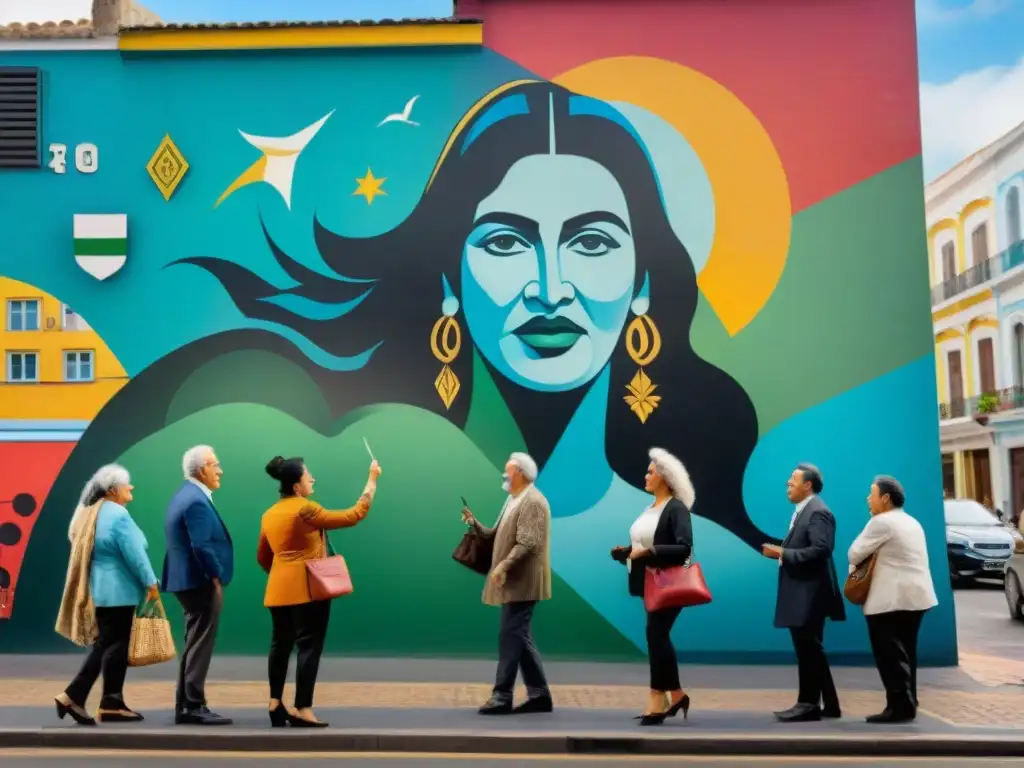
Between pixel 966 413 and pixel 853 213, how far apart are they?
3119cm

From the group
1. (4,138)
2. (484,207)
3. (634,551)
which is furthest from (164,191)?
(634,551)

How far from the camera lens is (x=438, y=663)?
11.0m

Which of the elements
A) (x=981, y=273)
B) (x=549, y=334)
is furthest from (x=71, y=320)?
(x=981, y=273)

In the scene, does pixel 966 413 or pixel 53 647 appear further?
pixel 966 413

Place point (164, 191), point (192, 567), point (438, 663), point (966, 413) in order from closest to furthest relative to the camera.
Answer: point (192, 567)
point (438, 663)
point (164, 191)
point (966, 413)

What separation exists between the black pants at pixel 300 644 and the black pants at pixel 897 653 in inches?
154

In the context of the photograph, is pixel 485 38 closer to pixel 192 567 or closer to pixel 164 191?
pixel 164 191

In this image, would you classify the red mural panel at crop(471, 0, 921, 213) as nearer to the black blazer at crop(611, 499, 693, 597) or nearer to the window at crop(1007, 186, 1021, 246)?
the black blazer at crop(611, 499, 693, 597)

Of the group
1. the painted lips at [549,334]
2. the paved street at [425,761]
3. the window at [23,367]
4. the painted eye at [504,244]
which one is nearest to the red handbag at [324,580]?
the paved street at [425,761]

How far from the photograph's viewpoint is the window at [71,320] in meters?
11.7

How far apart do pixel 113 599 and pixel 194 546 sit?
27.4 inches

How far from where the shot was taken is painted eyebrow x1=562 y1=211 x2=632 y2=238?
1155 centimetres

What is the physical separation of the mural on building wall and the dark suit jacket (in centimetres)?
266

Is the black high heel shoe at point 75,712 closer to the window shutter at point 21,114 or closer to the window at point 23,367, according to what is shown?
the window at point 23,367
